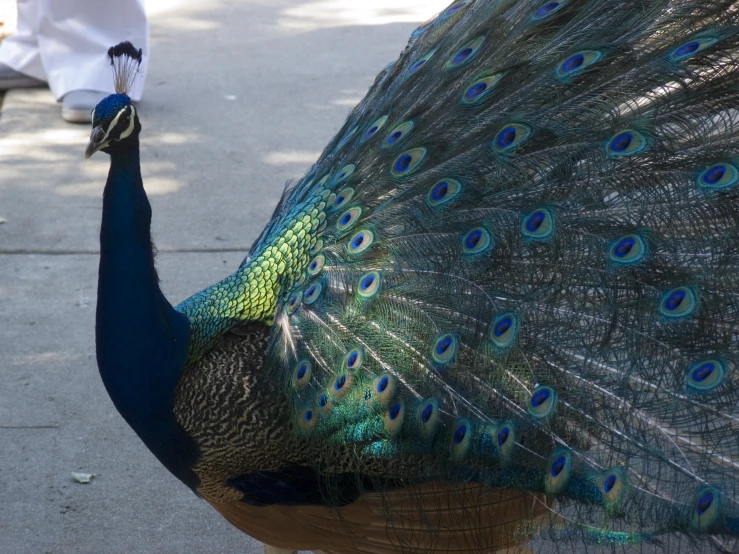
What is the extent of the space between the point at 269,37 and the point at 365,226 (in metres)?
4.83

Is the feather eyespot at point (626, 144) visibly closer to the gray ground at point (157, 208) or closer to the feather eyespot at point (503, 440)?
the feather eyespot at point (503, 440)

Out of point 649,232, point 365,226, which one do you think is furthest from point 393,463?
point 649,232

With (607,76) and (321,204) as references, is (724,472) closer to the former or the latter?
(607,76)

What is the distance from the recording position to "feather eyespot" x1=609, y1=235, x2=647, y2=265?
206cm

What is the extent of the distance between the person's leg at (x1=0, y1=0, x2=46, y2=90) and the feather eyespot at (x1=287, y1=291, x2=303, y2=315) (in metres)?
4.03

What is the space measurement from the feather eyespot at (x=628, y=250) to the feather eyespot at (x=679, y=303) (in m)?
0.09

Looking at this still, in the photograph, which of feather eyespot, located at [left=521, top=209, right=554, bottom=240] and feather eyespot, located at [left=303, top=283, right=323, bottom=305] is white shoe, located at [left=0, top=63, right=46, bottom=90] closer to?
feather eyespot, located at [left=303, top=283, right=323, bottom=305]

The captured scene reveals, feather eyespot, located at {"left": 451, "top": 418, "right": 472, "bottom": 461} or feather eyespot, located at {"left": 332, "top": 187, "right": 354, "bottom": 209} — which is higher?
feather eyespot, located at {"left": 332, "top": 187, "right": 354, "bottom": 209}

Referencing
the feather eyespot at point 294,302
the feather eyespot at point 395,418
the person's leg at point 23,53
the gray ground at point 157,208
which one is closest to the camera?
the feather eyespot at point 395,418

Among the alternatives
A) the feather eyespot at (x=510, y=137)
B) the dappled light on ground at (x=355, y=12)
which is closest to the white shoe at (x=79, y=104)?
the dappled light on ground at (x=355, y=12)

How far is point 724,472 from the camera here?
2020mm

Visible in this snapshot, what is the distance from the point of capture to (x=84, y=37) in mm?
5645

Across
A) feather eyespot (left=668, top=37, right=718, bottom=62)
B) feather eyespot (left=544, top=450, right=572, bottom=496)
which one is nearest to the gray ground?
feather eyespot (left=544, top=450, right=572, bottom=496)

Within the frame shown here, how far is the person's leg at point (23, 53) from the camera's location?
19.2 ft
